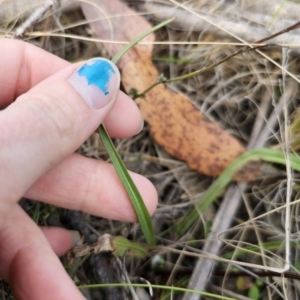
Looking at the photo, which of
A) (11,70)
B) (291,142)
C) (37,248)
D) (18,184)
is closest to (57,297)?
(37,248)

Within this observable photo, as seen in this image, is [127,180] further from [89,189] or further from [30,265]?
[30,265]

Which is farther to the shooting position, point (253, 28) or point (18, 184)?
point (253, 28)

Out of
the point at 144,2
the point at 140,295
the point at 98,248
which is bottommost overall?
the point at 140,295

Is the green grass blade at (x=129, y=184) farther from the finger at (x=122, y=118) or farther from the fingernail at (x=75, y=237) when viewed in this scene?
the fingernail at (x=75, y=237)

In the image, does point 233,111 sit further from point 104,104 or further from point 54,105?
point 54,105

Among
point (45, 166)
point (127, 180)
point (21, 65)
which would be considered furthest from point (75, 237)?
point (21, 65)

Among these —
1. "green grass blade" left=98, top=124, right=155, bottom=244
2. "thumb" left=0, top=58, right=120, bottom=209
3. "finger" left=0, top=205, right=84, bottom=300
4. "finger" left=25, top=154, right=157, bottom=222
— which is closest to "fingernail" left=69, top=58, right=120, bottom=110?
"thumb" left=0, top=58, right=120, bottom=209

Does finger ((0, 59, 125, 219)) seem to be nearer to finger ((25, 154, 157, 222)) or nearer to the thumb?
the thumb
